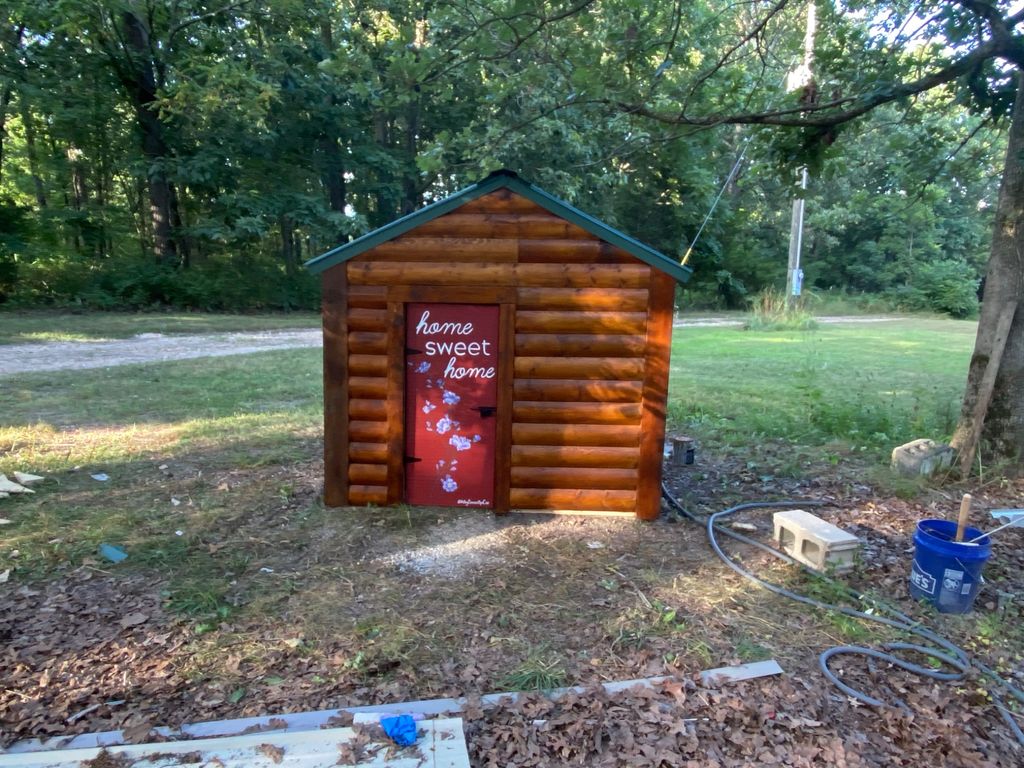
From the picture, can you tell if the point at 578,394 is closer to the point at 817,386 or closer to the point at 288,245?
the point at 817,386

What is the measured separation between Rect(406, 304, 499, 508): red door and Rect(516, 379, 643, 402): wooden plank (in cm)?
26

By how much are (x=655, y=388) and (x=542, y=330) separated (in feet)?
3.08

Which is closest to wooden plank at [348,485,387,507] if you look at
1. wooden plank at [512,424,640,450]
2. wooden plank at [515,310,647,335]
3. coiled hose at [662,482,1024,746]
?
wooden plank at [512,424,640,450]

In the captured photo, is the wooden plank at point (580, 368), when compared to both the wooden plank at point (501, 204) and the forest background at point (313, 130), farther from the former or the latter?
the forest background at point (313, 130)

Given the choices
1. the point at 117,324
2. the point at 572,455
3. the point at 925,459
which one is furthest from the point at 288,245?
the point at 925,459

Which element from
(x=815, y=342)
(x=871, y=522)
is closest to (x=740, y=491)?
(x=871, y=522)

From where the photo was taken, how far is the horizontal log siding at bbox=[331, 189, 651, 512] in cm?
509

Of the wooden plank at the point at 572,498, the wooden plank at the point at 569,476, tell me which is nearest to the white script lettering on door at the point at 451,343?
the wooden plank at the point at 569,476

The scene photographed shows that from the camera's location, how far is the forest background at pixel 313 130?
7.07 m

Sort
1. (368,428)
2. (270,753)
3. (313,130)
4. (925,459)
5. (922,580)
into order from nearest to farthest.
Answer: (270,753) → (922,580) → (368,428) → (925,459) → (313,130)

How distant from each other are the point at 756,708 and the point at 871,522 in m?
2.87

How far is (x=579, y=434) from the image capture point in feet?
17.2

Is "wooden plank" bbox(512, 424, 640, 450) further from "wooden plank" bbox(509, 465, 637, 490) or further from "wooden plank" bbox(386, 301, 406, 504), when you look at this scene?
"wooden plank" bbox(386, 301, 406, 504)

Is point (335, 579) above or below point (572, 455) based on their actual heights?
below
